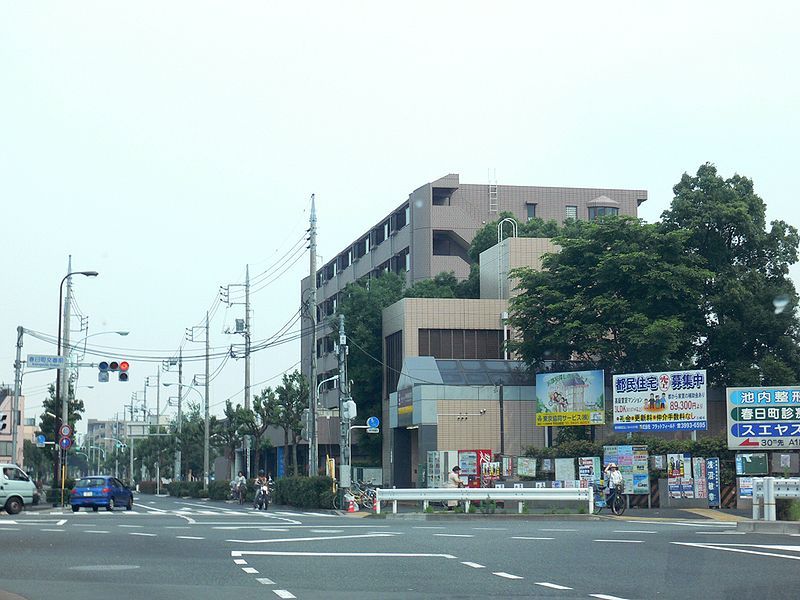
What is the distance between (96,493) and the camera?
45.4 metres

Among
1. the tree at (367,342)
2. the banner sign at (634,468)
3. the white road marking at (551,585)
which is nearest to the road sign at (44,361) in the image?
the tree at (367,342)

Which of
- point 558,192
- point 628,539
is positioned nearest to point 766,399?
point 628,539

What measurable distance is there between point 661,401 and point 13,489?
2344 cm

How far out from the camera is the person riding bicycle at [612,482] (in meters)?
36.6

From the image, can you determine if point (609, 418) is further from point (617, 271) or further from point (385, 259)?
point (385, 259)

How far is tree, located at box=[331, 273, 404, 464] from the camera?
231ft

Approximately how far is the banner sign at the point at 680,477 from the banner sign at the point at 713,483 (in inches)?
23.2

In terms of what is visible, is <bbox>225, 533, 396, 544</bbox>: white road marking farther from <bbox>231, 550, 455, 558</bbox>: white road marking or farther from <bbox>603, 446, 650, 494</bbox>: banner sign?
<bbox>603, 446, 650, 494</bbox>: banner sign

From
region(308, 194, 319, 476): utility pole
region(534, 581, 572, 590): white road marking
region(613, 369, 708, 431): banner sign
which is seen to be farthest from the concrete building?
region(534, 581, 572, 590): white road marking

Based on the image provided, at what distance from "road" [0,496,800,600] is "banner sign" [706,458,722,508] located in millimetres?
15216

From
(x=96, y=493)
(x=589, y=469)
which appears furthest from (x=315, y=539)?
(x=96, y=493)

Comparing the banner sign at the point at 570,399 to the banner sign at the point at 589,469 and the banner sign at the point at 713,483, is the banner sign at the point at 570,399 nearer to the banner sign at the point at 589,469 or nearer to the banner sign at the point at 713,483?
the banner sign at the point at 589,469

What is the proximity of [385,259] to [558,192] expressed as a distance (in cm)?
1375

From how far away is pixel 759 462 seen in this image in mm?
39156
